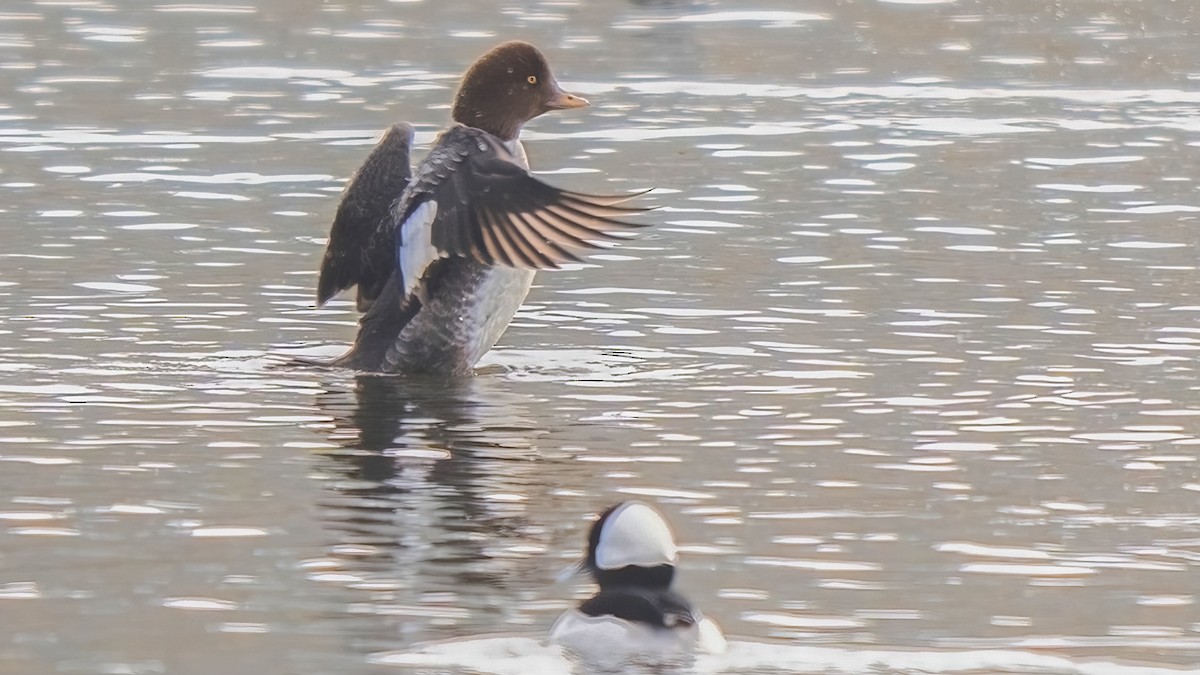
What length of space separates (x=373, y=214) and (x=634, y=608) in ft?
15.8

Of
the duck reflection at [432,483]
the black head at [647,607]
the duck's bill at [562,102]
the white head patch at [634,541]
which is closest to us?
the black head at [647,607]

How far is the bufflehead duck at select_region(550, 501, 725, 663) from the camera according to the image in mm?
5637

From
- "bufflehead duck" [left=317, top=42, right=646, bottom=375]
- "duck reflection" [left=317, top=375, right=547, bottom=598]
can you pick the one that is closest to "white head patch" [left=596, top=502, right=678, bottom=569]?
"duck reflection" [left=317, top=375, right=547, bottom=598]

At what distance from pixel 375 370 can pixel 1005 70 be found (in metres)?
9.91

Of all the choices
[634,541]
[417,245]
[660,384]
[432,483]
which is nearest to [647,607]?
[634,541]

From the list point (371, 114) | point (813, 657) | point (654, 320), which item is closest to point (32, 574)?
point (813, 657)

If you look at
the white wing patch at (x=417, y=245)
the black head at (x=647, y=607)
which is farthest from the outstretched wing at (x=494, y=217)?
the black head at (x=647, y=607)

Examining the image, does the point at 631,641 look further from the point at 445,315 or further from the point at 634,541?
the point at 445,315

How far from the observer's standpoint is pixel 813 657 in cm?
580

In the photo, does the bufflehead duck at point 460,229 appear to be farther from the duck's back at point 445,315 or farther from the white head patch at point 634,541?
the white head patch at point 634,541

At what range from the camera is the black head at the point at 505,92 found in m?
10.3

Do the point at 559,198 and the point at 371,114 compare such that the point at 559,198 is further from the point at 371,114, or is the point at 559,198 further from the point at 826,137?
the point at 371,114

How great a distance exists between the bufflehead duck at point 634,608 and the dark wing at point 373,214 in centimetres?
449

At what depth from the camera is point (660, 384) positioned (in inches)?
371
